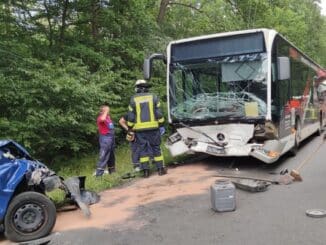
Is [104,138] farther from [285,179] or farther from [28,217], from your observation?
[28,217]

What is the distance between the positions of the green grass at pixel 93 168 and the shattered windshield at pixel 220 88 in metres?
1.78

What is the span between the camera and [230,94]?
10.7m

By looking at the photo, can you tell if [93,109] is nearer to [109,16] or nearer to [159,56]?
[159,56]

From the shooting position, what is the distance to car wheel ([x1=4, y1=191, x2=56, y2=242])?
637cm

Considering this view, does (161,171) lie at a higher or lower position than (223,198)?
lower

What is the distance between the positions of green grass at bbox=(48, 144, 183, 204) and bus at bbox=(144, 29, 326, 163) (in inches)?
58.5

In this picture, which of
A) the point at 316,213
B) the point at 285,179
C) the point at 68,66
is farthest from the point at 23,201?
the point at 68,66

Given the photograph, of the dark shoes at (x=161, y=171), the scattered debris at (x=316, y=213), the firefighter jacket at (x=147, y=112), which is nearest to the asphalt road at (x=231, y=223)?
the scattered debris at (x=316, y=213)

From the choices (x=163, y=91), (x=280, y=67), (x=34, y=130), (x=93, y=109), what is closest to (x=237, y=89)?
(x=280, y=67)

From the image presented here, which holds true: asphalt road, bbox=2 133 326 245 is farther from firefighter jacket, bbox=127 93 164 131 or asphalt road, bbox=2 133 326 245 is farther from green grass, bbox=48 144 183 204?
firefighter jacket, bbox=127 93 164 131

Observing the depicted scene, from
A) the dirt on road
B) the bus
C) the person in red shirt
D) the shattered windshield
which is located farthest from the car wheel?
the shattered windshield

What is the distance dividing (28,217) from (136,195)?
2568 millimetres

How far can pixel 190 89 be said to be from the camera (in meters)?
11.4

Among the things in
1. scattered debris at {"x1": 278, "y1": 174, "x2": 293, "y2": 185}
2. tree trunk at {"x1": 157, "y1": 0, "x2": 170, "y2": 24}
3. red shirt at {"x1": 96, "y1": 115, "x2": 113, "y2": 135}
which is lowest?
scattered debris at {"x1": 278, "y1": 174, "x2": 293, "y2": 185}
